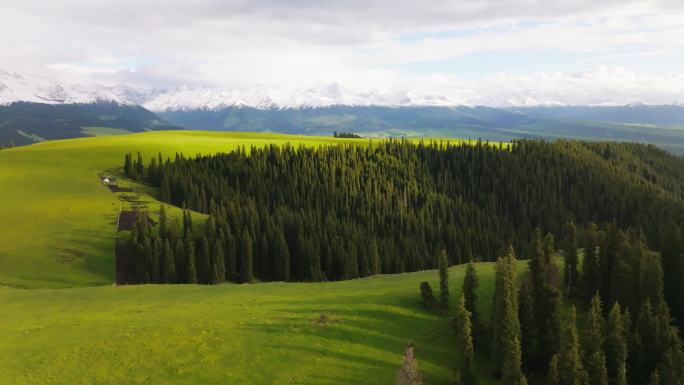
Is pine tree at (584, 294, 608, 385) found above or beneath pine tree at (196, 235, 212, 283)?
above

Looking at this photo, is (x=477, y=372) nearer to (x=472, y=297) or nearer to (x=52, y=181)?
(x=472, y=297)

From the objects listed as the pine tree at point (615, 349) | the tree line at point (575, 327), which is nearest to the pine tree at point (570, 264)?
the tree line at point (575, 327)

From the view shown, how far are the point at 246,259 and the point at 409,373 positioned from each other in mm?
92373

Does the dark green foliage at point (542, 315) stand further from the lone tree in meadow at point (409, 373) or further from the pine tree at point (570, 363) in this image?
the lone tree in meadow at point (409, 373)

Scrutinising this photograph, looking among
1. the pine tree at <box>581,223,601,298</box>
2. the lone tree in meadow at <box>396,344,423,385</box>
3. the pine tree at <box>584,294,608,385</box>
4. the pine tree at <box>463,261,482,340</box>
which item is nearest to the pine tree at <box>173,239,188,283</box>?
the pine tree at <box>463,261,482,340</box>

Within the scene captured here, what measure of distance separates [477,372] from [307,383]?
23.5 meters

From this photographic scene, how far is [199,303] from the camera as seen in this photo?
229ft

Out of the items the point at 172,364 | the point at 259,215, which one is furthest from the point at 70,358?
the point at 259,215

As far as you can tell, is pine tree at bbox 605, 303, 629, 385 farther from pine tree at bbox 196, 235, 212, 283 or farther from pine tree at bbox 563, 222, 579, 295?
pine tree at bbox 196, 235, 212, 283

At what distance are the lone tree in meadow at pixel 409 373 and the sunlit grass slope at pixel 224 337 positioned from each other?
3.26ft

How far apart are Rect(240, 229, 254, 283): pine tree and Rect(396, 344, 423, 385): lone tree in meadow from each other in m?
88.0

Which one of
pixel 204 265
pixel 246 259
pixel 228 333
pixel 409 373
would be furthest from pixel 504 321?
pixel 246 259

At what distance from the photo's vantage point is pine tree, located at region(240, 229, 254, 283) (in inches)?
5488

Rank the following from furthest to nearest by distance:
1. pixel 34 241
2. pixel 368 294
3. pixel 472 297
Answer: pixel 34 241 < pixel 368 294 < pixel 472 297
